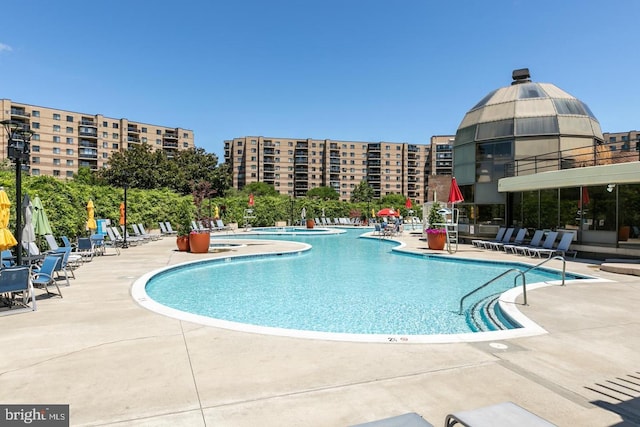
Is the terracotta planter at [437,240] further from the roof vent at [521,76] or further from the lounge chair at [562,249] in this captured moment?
the roof vent at [521,76]

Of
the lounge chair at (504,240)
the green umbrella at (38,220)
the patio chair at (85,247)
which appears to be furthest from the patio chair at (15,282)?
the lounge chair at (504,240)

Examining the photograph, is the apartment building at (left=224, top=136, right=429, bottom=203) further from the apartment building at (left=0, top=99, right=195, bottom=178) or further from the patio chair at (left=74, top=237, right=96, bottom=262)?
the patio chair at (left=74, top=237, right=96, bottom=262)

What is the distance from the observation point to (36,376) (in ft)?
12.6

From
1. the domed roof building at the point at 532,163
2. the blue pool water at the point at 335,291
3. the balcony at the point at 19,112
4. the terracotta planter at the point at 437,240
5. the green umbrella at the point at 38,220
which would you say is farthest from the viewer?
the balcony at the point at 19,112

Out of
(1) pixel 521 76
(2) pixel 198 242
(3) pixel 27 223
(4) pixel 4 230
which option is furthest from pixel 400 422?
(1) pixel 521 76

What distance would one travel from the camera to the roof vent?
23.5m

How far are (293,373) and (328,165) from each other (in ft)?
365

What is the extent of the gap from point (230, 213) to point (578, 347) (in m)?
33.1

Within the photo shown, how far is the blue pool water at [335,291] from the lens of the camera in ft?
23.7

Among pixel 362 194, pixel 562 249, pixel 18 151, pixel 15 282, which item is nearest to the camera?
pixel 15 282

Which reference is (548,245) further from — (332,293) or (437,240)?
(332,293)

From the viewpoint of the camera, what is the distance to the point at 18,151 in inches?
304

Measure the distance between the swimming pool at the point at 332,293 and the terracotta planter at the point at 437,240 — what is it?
201 centimetres

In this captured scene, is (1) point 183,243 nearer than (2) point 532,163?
Yes
